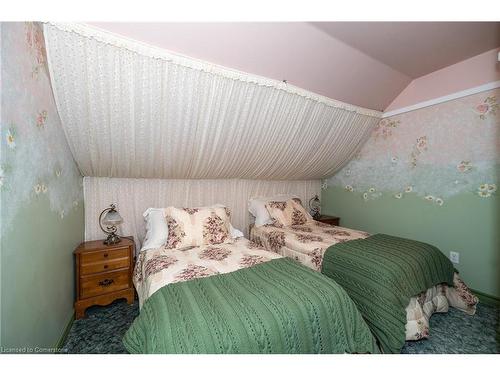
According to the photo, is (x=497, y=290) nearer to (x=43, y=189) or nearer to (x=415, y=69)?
(x=415, y=69)

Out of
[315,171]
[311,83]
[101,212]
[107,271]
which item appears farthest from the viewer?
[315,171]

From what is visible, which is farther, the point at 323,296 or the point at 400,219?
the point at 400,219

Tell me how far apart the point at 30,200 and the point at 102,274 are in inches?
40.5

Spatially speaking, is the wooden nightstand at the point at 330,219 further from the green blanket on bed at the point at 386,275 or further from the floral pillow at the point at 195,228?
the floral pillow at the point at 195,228

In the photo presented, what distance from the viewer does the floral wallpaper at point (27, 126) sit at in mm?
859

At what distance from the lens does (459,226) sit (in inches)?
85.1

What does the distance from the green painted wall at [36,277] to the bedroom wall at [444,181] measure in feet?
11.1

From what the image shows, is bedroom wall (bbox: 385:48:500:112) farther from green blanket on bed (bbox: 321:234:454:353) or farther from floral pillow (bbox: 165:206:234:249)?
floral pillow (bbox: 165:206:234:249)

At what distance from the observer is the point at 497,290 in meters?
1.93

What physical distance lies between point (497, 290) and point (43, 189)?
3.71m

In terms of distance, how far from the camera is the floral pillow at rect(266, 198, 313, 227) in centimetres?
271

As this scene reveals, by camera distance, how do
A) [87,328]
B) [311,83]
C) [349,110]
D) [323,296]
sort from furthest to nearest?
[349,110], [311,83], [87,328], [323,296]
